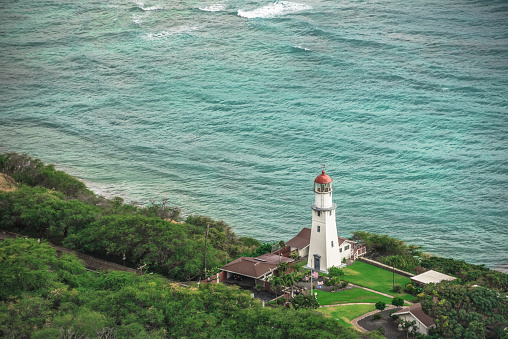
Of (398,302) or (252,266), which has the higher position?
(252,266)

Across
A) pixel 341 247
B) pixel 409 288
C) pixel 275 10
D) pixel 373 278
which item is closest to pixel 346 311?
pixel 409 288

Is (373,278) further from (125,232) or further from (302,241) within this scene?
(125,232)

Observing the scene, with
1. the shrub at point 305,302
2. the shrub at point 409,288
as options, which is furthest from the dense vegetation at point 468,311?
the shrub at point 409,288

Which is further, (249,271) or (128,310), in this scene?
(249,271)

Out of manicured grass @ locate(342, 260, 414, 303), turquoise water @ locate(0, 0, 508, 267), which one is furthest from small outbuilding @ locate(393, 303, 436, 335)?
turquoise water @ locate(0, 0, 508, 267)

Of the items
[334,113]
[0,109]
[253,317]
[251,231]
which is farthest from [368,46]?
[253,317]

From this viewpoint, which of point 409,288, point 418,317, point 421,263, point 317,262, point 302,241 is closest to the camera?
point 418,317

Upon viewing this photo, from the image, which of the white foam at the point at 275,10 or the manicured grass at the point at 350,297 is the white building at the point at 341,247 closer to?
the manicured grass at the point at 350,297
